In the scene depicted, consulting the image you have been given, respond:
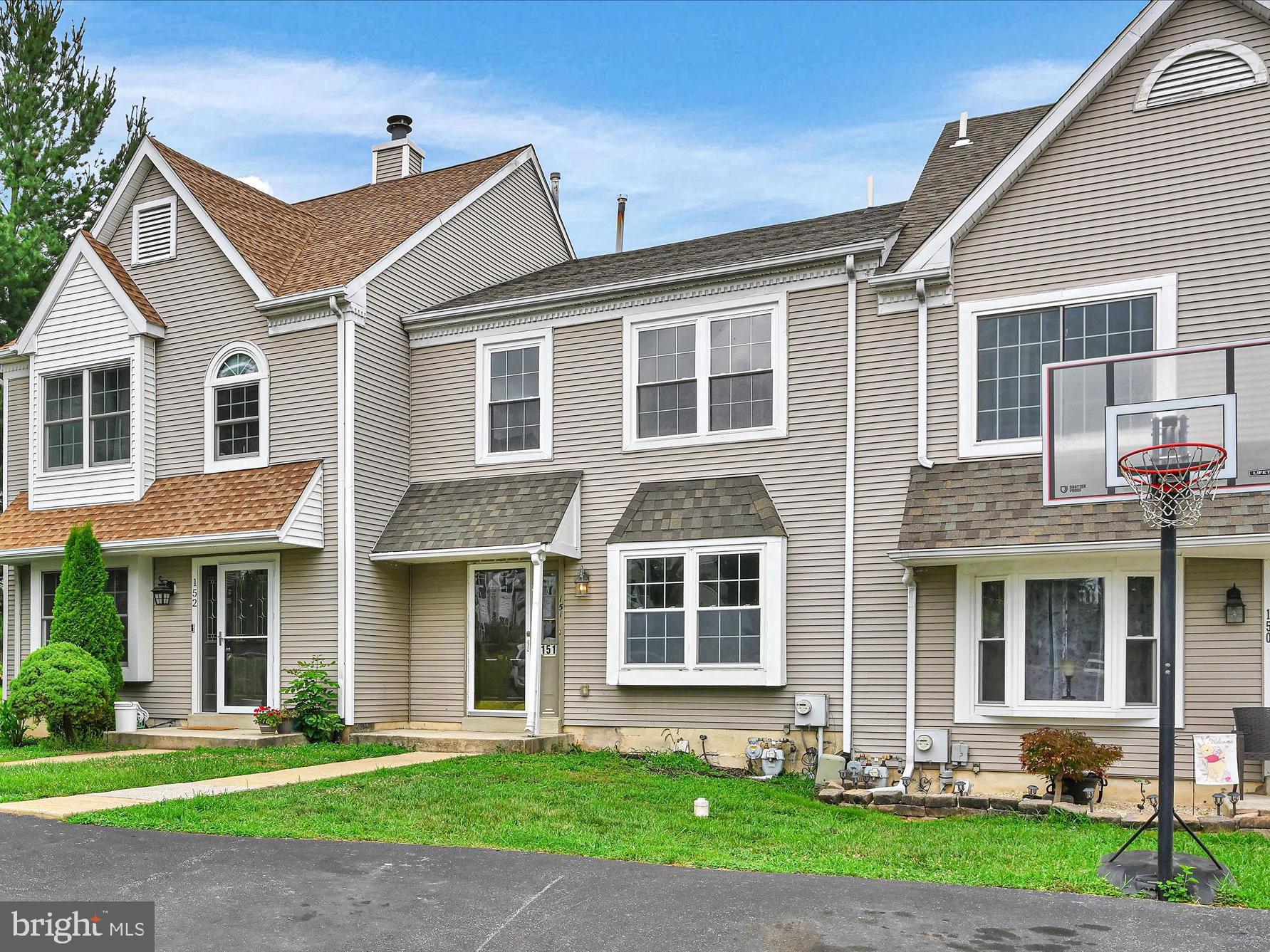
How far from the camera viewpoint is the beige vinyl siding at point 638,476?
43.6ft

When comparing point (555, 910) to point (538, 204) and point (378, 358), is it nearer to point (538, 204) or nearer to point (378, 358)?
point (378, 358)

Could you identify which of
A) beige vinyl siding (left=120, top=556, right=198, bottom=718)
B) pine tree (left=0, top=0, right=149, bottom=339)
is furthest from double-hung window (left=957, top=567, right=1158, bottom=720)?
pine tree (left=0, top=0, right=149, bottom=339)

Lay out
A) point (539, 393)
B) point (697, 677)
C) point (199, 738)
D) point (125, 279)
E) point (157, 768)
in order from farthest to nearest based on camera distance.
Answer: point (125, 279) < point (539, 393) < point (199, 738) < point (697, 677) < point (157, 768)

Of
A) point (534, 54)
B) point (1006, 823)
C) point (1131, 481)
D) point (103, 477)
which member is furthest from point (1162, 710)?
point (534, 54)

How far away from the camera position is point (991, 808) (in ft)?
35.3

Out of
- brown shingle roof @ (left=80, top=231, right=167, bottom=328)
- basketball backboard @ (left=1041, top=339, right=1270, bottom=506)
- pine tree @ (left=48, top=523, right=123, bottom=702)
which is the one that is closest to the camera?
basketball backboard @ (left=1041, top=339, right=1270, bottom=506)

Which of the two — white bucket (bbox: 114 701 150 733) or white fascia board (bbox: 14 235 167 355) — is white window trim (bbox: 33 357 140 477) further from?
white bucket (bbox: 114 701 150 733)

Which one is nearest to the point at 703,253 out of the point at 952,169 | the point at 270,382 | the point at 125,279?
the point at 952,169

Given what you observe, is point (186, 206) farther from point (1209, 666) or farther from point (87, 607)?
point (1209, 666)

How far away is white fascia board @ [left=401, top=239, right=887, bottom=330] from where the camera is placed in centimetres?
1338

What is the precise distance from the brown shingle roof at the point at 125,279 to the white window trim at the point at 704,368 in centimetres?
731

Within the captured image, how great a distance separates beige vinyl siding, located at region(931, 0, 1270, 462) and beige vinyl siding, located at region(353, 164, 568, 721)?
Result: 7358 millimetres

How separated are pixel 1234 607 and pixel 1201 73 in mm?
5491

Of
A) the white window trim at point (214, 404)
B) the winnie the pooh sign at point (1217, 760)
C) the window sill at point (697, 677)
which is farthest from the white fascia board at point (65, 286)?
the winnie the pooh sign at point (1217, 760)
